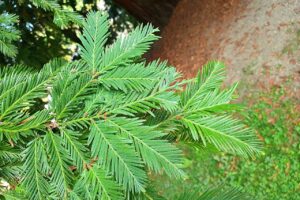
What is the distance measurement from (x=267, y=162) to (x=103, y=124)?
341cm

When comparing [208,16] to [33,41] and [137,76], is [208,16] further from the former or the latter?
[137,76]

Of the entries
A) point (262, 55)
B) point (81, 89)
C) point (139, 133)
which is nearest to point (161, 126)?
point (139, 133)

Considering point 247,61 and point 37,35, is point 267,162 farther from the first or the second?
point 37,35

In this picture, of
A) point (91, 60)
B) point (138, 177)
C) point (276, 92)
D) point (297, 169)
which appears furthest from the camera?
point (276, 92)

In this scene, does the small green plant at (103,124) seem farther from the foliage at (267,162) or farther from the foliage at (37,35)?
the foliage at (267,162)

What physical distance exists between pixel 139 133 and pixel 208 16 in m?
4.97

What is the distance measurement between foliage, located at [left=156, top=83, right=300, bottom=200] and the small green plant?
279cm

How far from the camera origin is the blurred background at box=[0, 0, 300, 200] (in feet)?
12.6

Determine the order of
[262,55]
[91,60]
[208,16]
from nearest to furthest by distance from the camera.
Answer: [91,60]
[262,55]
[208,16]

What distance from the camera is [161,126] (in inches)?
35.9

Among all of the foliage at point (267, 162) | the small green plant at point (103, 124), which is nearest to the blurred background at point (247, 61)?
the foliage at point (267, 162)

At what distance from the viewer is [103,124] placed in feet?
2.74

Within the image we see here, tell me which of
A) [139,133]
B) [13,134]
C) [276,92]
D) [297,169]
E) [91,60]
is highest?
[276,92]

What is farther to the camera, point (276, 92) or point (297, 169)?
point (276, 92)
